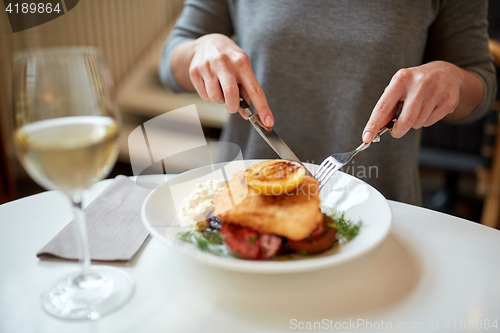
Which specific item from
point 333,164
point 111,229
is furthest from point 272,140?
point 111,229

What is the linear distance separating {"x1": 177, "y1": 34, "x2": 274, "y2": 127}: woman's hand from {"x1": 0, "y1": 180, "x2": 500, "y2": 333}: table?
0.34m

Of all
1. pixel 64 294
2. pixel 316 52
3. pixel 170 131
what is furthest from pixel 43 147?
pixel 170 131

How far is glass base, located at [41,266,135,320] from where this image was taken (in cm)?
44

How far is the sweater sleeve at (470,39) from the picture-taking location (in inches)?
40.4

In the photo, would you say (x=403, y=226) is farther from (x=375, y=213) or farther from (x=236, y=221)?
(x=236, y=221)

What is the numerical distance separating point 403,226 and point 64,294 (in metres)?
0.54

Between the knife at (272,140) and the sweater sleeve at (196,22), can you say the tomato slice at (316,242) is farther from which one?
the sweater sleeve at (196,22)

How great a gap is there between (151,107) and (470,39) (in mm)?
2395

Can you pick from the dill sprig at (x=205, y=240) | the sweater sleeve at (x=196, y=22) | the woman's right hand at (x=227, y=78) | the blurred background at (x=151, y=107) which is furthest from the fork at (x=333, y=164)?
the blurred background at (x=151, y=107)

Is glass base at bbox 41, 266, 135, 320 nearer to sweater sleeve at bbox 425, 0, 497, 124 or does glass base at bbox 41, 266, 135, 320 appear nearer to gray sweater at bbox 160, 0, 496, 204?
gray sweater at bbox 160, 0, 496, 204

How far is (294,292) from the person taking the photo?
19.7 inches

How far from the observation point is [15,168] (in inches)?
101

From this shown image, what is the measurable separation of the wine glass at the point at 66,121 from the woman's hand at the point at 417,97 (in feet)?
1.57
